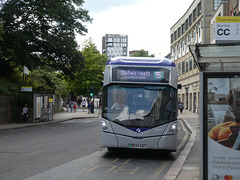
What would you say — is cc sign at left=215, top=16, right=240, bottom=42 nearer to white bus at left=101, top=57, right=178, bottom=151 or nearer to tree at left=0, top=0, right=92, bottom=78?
white bus at left=101, top=57, right=178, bottom=151

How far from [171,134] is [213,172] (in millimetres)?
4774

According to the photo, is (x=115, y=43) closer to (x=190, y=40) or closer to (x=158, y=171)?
(x=190, y=40)

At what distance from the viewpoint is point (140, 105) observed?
1121cm

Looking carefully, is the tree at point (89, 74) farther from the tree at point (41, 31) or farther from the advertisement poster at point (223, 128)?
the advertisement poster at point (223, 128)

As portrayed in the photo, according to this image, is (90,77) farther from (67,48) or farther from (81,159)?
(81,159)

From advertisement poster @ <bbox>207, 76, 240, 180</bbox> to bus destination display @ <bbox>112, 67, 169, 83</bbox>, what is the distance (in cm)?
524

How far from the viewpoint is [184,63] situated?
6191 cm

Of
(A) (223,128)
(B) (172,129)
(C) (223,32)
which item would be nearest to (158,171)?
(B) (172,129)

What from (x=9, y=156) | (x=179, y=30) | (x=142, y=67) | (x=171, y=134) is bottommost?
(x=9, y=156)

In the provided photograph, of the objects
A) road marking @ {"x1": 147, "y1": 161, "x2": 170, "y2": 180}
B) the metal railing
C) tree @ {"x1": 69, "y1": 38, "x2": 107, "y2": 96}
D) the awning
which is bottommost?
road marking @ {"x1": 147, "y1": 161, "x2": 170, "y2": 180}

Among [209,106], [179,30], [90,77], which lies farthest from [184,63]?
[209,106]

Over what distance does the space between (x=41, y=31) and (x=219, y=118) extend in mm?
26651

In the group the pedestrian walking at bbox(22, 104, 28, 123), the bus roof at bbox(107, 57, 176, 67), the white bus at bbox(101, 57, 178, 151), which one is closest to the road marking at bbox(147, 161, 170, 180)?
the white bus at bbox(101, 57, 178, 151)

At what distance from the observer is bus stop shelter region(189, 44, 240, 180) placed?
6.11 meters
